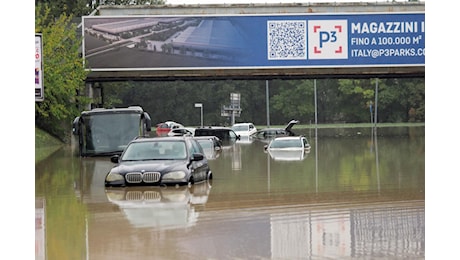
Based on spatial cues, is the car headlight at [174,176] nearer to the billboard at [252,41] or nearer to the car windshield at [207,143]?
the car windshield at [207,143]

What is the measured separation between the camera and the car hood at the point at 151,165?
21.0 metres

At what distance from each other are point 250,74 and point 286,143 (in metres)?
8.44

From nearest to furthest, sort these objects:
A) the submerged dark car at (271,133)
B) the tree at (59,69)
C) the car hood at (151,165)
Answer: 1. the car hood at (151,165)
2. the tree at (59,69)
3. the submerged dark car at (271,133)

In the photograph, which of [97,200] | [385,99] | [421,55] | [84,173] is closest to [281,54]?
[421,55]

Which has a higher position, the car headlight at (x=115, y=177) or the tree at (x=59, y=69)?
the tree at (x=59, y=69)

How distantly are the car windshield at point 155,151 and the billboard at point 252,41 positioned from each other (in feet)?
90.7

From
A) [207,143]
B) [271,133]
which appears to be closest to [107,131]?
[207,143]

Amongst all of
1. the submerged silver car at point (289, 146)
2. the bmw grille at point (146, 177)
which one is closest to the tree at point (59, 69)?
the submerged silver car at point (289, 146)

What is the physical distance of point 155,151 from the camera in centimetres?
2244

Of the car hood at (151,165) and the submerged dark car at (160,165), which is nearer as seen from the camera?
the submerged dark car at (160,165)

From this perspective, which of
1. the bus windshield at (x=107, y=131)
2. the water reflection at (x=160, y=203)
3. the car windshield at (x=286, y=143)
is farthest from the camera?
the car windshield at (x=286, y=143)

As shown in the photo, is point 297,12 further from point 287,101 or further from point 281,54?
point 287,101

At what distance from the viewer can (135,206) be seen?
17031mm

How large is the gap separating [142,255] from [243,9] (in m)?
43.2
